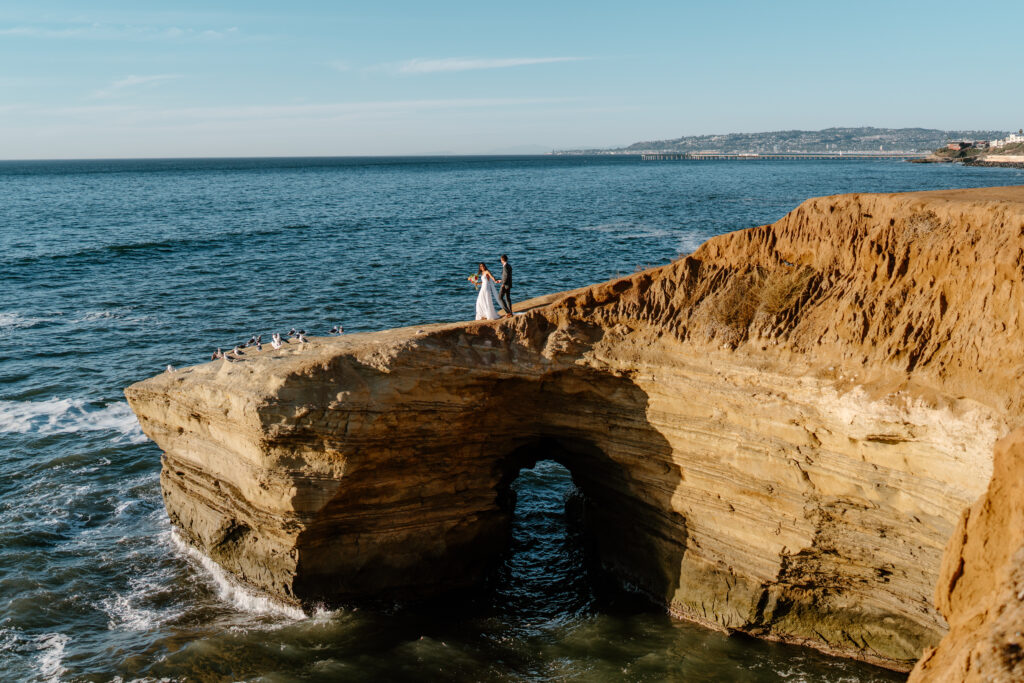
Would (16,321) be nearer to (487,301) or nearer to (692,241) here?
(487,301)

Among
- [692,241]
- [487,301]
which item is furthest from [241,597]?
[692,241]

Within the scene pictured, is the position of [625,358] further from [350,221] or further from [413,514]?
[350,221]

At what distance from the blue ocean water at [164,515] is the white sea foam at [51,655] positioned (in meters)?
0.05

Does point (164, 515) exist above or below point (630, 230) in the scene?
below

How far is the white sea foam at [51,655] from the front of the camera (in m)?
12.4

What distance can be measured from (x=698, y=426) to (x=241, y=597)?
9.58 meters

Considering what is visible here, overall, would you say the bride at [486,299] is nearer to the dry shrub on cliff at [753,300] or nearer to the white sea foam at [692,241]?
the dry shrub on cliff at [753,300]

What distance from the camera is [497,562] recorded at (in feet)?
51.1

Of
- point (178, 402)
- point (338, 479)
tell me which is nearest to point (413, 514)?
point (338, 479)

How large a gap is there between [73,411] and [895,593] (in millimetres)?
23131

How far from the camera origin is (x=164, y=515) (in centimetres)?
1789

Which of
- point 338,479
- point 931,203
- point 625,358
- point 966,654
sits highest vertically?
point 931,203

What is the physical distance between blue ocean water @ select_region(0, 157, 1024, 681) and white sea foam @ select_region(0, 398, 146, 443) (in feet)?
0.26

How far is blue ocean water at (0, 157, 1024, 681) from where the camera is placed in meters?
12.6
